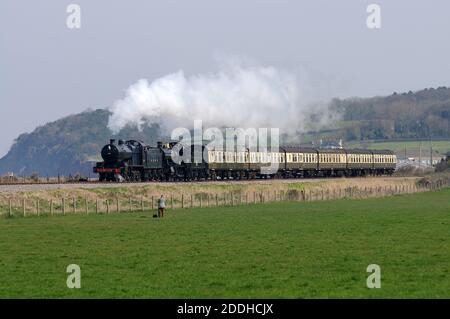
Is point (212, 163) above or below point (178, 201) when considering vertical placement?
above

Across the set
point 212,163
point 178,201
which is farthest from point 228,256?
point 212,163

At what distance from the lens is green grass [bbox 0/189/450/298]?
965 inches

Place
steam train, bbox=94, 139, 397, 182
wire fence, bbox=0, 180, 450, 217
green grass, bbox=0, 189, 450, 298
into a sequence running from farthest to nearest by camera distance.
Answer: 1. steam train, bbox=94, 139, 397, 182
2. wire fence, bbox=0, 180, 450, 217
3. green grass, bbox=0, 189, 450, 298

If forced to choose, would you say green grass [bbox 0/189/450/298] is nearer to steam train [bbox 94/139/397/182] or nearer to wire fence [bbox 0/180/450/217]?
wire fence [bbox 0/180/450/217]

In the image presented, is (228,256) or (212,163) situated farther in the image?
(212,163)

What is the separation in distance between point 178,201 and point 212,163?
25575 millimetres

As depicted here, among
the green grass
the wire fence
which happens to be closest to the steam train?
the wire fence

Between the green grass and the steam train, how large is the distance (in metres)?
35.4

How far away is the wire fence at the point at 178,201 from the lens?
60.9 meters

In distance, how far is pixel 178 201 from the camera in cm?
7456

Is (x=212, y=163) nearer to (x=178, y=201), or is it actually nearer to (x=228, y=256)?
(x=178, y=201)

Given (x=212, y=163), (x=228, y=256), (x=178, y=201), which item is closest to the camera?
(x=228, y=256)

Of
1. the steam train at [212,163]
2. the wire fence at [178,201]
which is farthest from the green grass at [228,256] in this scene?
the steam train at [212,163]

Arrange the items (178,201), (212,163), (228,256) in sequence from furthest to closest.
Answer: (212,163), (178,201), (228,256)
